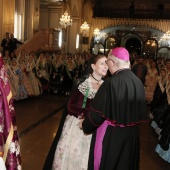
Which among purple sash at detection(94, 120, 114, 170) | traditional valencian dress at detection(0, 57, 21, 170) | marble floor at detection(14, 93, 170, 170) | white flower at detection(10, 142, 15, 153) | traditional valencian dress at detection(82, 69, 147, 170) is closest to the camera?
traditional valencian dress at detection(0, 57, 21, 170)

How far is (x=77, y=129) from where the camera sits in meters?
3.79

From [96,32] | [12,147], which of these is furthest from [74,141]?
[96,32]

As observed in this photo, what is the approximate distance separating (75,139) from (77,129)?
0.42 ft

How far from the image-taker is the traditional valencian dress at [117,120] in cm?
284

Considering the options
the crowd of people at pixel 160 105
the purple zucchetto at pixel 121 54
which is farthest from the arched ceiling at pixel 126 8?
the purple zucchetto at pixel 121 54

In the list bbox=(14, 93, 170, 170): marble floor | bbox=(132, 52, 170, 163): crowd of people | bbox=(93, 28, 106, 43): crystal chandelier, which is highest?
bbox=(93, 28, 106, 43): crystal chandelier

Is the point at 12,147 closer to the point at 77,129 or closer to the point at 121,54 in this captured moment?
the point at 121,54

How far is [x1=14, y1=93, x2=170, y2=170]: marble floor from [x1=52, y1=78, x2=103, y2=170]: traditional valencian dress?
0.98m

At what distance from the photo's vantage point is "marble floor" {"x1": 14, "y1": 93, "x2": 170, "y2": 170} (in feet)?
16.7

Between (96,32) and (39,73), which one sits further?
(96,32)

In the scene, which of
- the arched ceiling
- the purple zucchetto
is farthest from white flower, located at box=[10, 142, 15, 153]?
the arched ceiling

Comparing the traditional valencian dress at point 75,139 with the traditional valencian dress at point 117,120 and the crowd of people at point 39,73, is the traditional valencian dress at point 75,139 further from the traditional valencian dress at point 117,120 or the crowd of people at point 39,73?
the crowd of people at point 39,73

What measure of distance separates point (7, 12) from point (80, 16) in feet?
43.1

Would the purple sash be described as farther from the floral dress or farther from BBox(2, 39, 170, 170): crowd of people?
the floral dress
